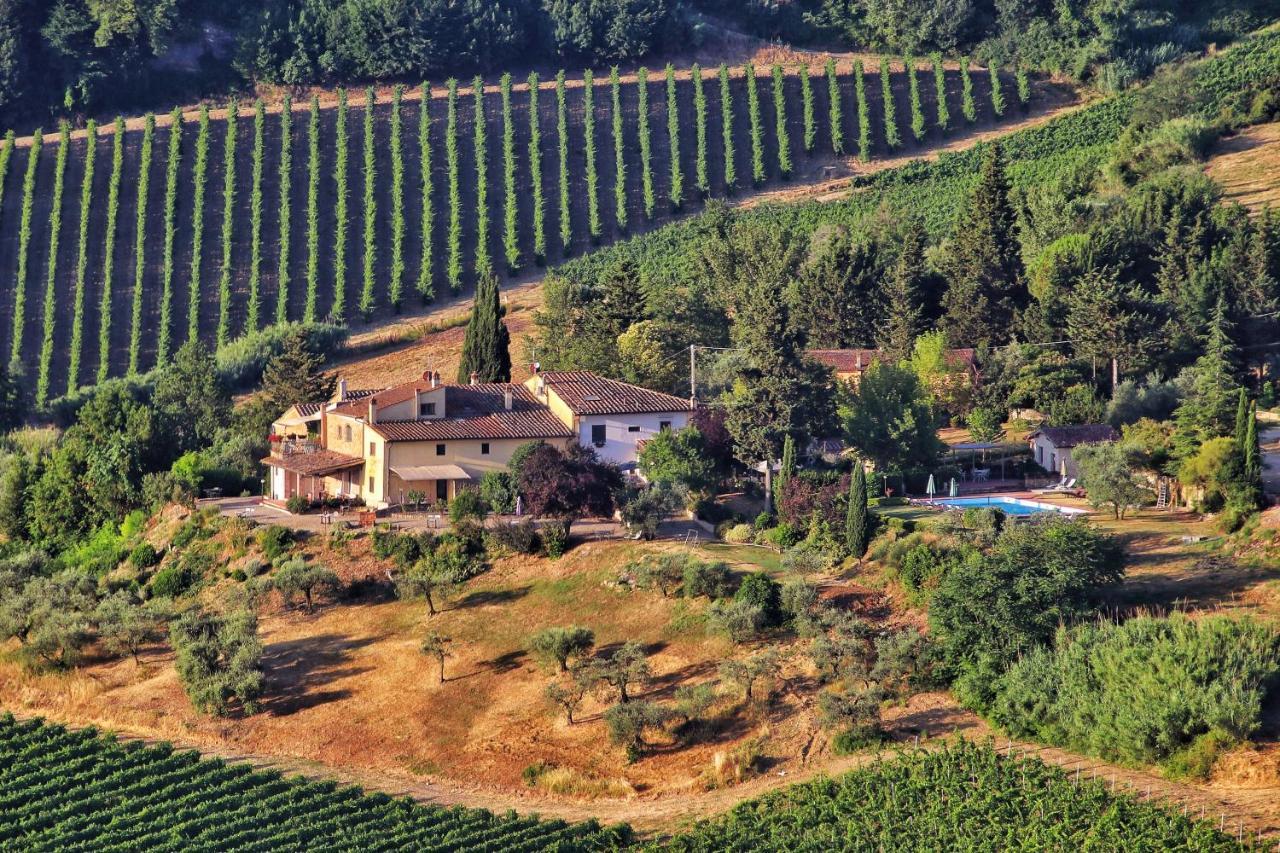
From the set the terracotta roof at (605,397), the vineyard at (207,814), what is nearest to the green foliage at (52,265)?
the terracotta roof at (605,397)

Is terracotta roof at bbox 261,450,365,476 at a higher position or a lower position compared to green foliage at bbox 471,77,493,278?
lower

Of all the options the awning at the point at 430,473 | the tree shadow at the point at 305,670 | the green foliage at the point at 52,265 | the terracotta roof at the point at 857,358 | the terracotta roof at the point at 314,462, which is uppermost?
the green foliage at the point at 52,265

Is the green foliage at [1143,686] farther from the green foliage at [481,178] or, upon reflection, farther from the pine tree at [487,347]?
the green foliage at [481,178]

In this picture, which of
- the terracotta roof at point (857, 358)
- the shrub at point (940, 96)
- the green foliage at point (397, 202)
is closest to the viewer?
the terracotta roof at point (857, 358)

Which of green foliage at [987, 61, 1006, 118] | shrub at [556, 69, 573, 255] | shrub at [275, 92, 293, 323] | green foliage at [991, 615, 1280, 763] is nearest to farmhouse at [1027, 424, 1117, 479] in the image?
green foliage at [991, 615, 1280, 763]

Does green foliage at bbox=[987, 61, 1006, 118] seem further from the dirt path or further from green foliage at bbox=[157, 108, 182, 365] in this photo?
the dirt path
